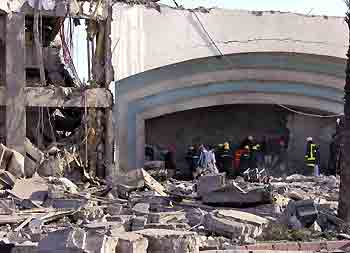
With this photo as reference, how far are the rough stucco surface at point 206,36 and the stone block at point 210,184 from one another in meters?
5.86

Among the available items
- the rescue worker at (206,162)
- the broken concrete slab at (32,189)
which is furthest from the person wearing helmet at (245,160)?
the broken concrete slab at (32,189)

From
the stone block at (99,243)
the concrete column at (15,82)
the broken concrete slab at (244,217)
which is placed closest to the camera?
the stone block at (99,243)

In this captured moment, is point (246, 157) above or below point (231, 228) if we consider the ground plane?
above

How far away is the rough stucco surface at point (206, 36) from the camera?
1734cm

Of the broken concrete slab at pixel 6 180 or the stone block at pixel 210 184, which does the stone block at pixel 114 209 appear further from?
the broken concrete slab at pixel 6 180

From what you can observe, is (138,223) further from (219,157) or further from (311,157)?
→ (311,157)

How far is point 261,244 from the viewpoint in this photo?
8.01 meters

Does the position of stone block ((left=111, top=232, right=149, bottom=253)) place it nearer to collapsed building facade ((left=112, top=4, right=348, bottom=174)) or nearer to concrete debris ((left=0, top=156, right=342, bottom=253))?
concrete debris ((left=0, top=156, right=342, bottom=253))

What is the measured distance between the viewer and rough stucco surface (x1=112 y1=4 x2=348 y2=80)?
683 inches

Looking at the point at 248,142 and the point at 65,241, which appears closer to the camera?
the point at 65,241

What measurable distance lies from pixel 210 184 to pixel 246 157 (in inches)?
362

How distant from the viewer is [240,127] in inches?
878

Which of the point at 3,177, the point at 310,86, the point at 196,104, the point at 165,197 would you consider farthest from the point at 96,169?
the point at 310,86

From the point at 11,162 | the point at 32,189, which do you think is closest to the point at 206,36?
the point at 11,162
